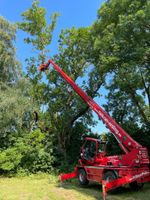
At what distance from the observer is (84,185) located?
40.4ft

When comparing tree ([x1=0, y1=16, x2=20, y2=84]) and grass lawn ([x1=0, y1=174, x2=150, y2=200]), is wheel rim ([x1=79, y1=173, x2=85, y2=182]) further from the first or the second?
tree ([x1=0, y1=16, x2=20, y2=84])

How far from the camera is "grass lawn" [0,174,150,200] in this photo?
392 inches

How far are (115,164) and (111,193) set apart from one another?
1085 millimetres

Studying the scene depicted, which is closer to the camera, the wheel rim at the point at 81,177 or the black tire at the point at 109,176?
the black tire at the point at 109,176

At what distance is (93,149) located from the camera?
12.3 m

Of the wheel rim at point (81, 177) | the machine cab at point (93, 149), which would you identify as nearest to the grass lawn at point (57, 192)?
the wheel rim at point (81, 177)

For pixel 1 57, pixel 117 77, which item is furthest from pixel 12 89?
pixel 117 77

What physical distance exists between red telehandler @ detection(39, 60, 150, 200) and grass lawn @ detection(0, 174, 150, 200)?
0.39 meters

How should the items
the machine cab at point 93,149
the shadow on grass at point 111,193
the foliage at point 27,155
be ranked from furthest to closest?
the foliage at point 27,155 → the machine cab at point 93,149 → the shadow on grass at point 111,193

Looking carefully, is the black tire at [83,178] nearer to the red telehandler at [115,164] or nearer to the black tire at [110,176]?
the red telehandler at [115,164]

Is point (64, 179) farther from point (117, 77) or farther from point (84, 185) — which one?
point (117, 77)

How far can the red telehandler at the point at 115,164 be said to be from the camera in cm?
1038

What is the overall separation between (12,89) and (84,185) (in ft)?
25.7

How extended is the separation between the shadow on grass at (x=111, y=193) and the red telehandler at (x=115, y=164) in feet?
0.92
